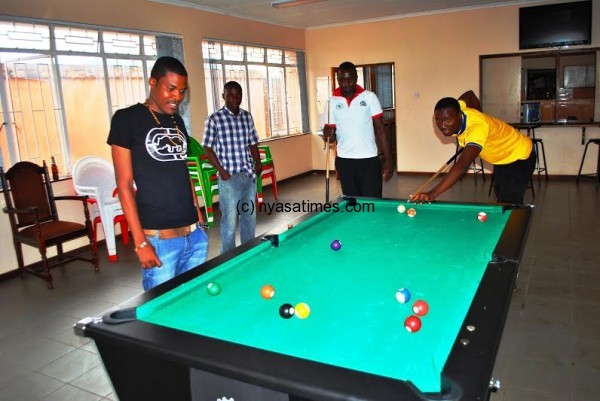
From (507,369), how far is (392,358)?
1471 millimetres

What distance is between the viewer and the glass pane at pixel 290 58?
28.3 ft

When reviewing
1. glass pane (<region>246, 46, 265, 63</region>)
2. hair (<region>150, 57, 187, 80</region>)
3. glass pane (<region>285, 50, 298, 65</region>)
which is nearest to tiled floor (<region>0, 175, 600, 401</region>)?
hair (<region>150, 57, 187, 80</region>)

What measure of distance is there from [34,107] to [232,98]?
81.6 inches

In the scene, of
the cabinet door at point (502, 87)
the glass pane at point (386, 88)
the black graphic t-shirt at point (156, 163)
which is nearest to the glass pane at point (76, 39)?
the black graphic t-shirt at point (156, 163)

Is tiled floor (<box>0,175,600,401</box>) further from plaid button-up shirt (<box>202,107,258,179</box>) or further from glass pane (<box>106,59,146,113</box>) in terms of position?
glass pane (<box>106,59,146,113</box>)

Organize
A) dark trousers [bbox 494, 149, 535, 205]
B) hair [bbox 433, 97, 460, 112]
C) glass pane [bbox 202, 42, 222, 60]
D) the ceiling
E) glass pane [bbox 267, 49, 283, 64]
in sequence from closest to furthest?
1. hair [bbox 433, 97, 460, 112]
2. dark trousers [bbox 494, 149, 535, 205]
3. the ceiling
4. glass pane [bbox 202, 42, 222, 60]
5. glass pane [bbox 267, 49, 283, 64]

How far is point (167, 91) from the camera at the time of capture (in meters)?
2.09

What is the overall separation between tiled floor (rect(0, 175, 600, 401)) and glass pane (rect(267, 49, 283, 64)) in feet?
12.8

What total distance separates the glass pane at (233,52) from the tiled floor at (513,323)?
3110 mm

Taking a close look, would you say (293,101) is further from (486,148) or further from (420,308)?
(420,308)

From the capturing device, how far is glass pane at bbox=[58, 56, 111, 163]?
16.3 feet

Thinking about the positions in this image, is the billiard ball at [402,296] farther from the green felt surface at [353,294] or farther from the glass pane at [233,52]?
the glass pane at [233,52]

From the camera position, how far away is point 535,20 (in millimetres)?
7176

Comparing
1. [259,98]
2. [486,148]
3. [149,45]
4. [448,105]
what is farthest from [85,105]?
[486,148]
